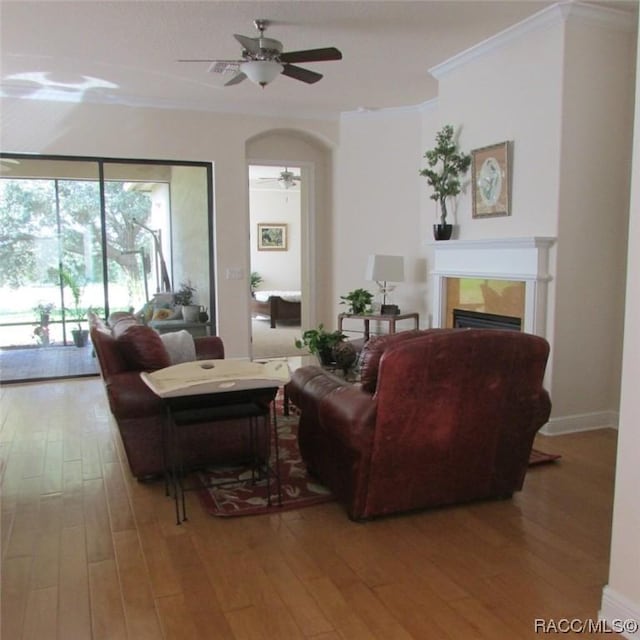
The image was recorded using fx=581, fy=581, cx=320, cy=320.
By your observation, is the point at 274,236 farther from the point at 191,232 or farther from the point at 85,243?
the point at 85,243

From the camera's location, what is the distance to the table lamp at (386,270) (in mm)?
6422

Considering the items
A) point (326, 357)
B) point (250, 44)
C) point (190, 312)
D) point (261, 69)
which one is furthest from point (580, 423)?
point (190, 312)

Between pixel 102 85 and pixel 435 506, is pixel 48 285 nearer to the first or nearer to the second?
pixel 102 85

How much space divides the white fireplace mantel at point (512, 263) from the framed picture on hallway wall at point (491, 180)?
291mm

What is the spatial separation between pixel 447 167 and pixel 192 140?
2974 mm

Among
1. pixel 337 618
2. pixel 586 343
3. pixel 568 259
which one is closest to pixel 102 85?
pixel 568 259

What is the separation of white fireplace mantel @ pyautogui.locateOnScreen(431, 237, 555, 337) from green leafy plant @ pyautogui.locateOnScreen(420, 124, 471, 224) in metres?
0.42

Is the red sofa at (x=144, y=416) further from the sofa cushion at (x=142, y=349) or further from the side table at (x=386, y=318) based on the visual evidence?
the side table at (x=386, y=318)

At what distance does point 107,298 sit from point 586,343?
4901mm

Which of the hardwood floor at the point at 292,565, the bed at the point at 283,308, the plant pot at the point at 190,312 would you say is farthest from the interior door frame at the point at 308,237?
the hardwood floor at the point at 292,565

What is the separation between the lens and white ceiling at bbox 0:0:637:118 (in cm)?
398

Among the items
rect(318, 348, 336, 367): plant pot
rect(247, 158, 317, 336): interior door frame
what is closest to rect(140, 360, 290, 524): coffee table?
rect(318, 348, 336, 367): plant pot

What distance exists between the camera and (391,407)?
2562 mm

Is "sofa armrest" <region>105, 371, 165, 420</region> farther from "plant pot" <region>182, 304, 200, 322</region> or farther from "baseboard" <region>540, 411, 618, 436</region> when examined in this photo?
"plant pot" <region>182, 304, 200, 322</region>
